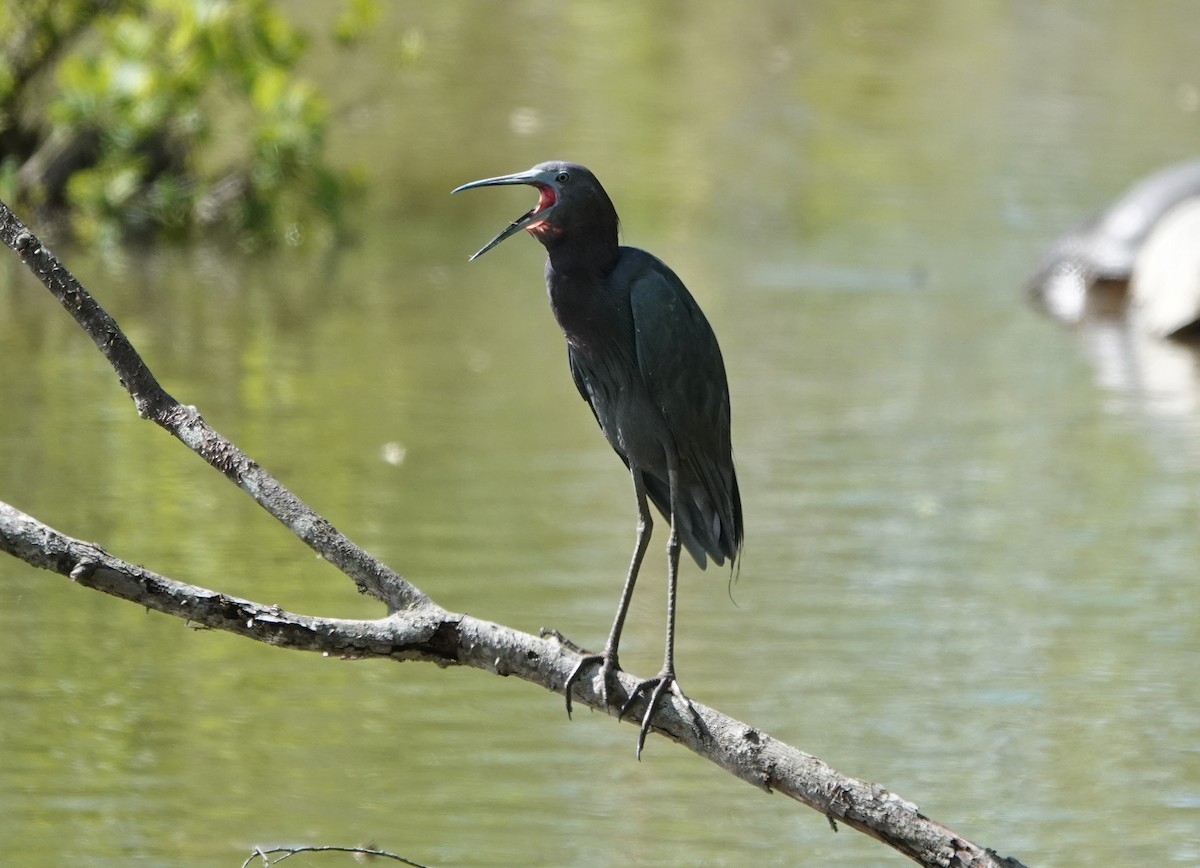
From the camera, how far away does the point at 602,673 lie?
12.1 feet

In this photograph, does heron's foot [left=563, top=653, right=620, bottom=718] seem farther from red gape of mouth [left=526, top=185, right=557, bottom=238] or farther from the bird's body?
red gape of mouth [left=526, top=185, right=557, bottom=238]

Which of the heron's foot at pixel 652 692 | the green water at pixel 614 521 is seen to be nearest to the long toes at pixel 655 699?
the heron's foot at pixel 652 692

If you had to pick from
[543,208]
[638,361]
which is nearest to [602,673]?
[638,361]

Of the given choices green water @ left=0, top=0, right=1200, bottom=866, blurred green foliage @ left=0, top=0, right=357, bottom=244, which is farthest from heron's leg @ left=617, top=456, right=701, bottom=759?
blurred green foliage @ left=0, top=0, right=357, bottom=244

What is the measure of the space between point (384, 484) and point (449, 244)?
3975mm

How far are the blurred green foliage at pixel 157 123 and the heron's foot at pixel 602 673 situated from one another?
7014 mm

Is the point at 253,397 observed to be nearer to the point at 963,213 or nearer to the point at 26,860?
the point at 26,860

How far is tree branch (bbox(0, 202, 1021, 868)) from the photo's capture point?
129 inches

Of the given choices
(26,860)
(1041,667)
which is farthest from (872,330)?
(26,860)

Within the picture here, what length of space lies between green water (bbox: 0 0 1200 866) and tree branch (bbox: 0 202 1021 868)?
1368mm

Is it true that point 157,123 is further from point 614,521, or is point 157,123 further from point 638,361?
point 638,361

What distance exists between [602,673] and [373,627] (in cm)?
52

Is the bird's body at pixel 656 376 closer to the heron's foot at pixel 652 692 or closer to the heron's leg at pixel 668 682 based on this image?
the heron's leg at pixel 668 682

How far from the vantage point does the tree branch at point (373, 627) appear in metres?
3.27
